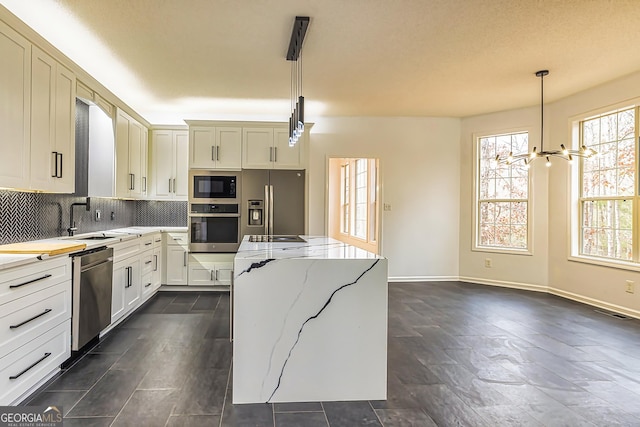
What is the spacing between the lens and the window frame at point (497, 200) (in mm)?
5355

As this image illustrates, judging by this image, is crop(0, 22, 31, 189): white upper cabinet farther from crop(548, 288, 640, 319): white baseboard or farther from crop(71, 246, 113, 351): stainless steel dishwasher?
crop(548, 288, 640, 319): white baseboard

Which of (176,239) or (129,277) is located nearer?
(129,277)

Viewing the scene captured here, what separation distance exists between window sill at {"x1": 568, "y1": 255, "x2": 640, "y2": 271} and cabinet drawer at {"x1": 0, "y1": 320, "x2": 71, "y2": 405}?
17.3ft

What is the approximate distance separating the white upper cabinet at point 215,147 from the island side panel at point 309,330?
10.6ft

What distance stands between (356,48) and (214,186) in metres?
2.70

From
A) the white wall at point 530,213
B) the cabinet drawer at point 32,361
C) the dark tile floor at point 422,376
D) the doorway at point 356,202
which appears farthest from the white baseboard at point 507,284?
the cabinet drawer at point 32,361

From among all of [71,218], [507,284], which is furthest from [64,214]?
[507,284]

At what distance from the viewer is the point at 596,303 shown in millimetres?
4480

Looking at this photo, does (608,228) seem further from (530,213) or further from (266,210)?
(266,210)

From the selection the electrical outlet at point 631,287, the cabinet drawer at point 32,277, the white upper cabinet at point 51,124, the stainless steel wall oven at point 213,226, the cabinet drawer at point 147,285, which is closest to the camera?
the cabinet drawer at point 32,277

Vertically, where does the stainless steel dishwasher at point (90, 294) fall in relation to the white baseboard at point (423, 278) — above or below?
above

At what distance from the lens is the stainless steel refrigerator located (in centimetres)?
514

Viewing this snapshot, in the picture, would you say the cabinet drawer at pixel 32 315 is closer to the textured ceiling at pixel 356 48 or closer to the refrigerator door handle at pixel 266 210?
the textured ceiling at pixel 356 48

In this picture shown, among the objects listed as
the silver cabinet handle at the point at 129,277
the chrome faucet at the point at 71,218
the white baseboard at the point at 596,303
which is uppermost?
the chrome faucet at the point at 71,218
